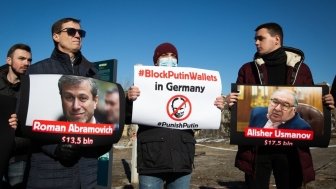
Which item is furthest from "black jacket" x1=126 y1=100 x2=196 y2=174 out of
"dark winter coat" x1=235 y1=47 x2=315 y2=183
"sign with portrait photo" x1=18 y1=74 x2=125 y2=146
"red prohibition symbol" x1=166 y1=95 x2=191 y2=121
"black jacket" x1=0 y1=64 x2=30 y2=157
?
"black jacket" x1=0 y1=64 x2=30 y2=157

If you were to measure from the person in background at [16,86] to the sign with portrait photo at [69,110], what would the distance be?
1.19 meters

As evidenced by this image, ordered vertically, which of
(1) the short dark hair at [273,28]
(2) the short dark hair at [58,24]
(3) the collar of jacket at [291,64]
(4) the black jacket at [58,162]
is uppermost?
(1) the short dark hair at [273,28]

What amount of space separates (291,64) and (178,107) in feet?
4.18

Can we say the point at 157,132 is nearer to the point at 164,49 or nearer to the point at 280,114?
the point at 164,49

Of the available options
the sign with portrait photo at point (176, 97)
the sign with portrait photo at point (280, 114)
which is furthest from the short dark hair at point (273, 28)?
the sign with portrait photo at point (176, 97)

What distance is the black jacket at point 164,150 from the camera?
136 inches

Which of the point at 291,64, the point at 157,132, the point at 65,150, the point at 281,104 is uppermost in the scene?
the point at 291,64

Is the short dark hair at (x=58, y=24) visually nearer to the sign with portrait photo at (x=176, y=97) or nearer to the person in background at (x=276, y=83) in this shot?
the sign with portrait photo at (x=176, y=97)

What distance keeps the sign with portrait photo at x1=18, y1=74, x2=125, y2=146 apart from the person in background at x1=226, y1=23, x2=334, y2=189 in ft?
4.22

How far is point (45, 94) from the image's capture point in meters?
3.07

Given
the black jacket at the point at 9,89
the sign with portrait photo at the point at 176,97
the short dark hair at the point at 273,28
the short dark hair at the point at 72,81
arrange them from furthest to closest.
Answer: the black jacket at the point at 9,89 < the short dark hair at the point at 273,28 < the sign with portrait photo at the point at 176,97 < the short dark hair at the point at 72,81

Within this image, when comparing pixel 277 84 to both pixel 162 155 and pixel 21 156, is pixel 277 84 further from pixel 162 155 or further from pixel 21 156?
pixel 21 156

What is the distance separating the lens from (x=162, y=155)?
346 cm

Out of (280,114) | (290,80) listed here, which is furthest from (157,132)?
(290,80)
